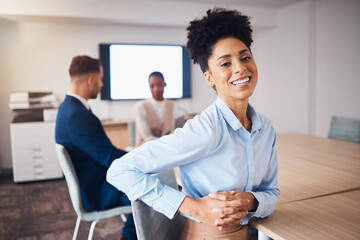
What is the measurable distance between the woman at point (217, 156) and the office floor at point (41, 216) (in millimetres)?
1885

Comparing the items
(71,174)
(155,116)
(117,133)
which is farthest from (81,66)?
(117,133)

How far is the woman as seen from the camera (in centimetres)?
111

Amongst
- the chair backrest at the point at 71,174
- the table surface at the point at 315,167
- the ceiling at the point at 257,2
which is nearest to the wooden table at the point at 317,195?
the table surface at the point at 315,167

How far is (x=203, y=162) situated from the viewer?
117 cm

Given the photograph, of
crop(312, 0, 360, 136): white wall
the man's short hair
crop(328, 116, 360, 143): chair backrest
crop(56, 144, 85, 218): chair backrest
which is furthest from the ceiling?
crop(56, 144, 85, 218): chair backrest

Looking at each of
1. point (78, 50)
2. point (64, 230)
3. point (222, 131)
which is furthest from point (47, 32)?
point (222, 131)

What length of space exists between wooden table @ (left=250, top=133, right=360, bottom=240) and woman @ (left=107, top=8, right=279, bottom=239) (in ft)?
0.33

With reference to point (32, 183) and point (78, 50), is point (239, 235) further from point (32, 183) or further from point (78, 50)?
point (78, 50)

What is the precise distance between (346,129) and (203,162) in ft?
7.78

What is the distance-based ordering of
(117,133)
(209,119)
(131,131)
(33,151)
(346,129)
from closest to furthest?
(209,119)
(346,129)
(131,131)
(33,151)
(117,133)

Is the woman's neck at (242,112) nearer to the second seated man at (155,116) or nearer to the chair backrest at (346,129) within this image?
the second seated man at (155,116)

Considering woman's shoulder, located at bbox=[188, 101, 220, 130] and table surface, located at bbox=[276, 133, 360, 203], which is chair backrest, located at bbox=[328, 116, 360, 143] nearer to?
table surface, located at bbox=[276, 133, 360, 203]

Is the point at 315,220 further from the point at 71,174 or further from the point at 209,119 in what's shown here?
the point at 71,174

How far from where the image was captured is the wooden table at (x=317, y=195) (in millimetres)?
1152
